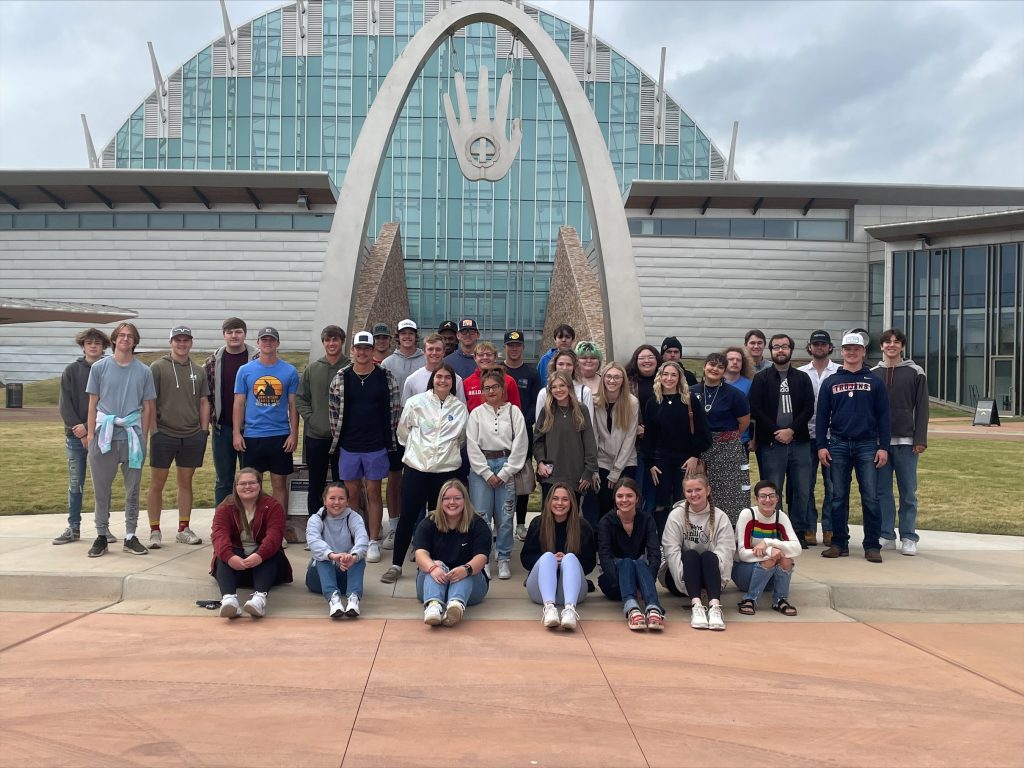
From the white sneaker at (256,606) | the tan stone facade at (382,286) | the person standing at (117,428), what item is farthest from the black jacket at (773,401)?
the tan stone facade at (382,286)

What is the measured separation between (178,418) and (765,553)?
5019 millimetres

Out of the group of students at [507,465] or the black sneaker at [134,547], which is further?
the black sneaker at [134,547]

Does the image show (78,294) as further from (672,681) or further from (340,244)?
(672,681)

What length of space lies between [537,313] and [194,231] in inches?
741

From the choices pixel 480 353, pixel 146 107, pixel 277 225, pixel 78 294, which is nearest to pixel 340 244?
pixel 480 353

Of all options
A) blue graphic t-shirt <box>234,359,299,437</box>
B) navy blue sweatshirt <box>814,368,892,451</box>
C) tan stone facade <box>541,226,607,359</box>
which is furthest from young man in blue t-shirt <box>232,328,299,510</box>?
tan stone facade <box>541,226,607,359</box>

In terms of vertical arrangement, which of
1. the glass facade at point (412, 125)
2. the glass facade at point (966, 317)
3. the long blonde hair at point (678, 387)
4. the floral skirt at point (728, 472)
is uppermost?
the glass facade at point (412, 125)

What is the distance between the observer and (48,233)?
39.1 meters

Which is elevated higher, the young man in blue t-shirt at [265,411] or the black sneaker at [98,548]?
the young man in blue t-shirt at [265,411]

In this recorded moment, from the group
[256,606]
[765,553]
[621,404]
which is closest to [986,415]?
[621,404]

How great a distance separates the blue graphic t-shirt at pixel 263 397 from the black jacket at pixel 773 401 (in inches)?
163

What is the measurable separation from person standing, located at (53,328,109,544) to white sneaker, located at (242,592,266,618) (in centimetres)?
242

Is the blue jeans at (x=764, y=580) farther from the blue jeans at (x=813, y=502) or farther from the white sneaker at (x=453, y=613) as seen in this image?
the white sneaker at (x=453, y=613)

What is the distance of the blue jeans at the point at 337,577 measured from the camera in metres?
5.61
